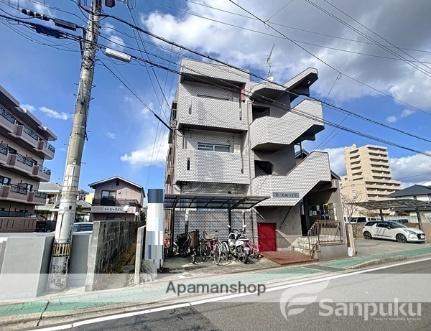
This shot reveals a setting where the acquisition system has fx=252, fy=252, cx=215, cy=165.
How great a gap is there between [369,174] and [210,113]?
8411cm

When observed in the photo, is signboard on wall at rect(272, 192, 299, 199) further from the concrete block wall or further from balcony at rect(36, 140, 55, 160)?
balcony at rect(36, 140, 55, 160)

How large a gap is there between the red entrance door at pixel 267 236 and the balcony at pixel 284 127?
4593mm

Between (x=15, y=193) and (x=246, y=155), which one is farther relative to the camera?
(x=15, y=193)

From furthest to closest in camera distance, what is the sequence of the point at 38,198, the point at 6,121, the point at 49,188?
the point at 49,188 → the point at 38,198 → the point at 6,121

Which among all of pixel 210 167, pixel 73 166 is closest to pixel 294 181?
pixel 210 167

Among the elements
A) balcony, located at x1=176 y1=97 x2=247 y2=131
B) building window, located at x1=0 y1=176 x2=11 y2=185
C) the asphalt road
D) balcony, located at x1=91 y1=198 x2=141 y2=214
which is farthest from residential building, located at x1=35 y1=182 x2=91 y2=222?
the asphalt road

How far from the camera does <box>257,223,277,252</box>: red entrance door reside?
14102 millimetres

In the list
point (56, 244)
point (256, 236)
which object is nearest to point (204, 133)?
point (256, 236)

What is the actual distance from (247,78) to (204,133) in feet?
15.7

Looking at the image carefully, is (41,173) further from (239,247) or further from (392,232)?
(392,232)

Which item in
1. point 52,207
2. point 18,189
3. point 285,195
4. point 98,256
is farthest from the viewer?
point 52,207

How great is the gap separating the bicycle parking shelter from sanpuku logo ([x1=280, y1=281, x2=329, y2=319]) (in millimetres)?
5047

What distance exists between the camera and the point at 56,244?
20.8 feet

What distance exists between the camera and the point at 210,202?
12.3 metres
